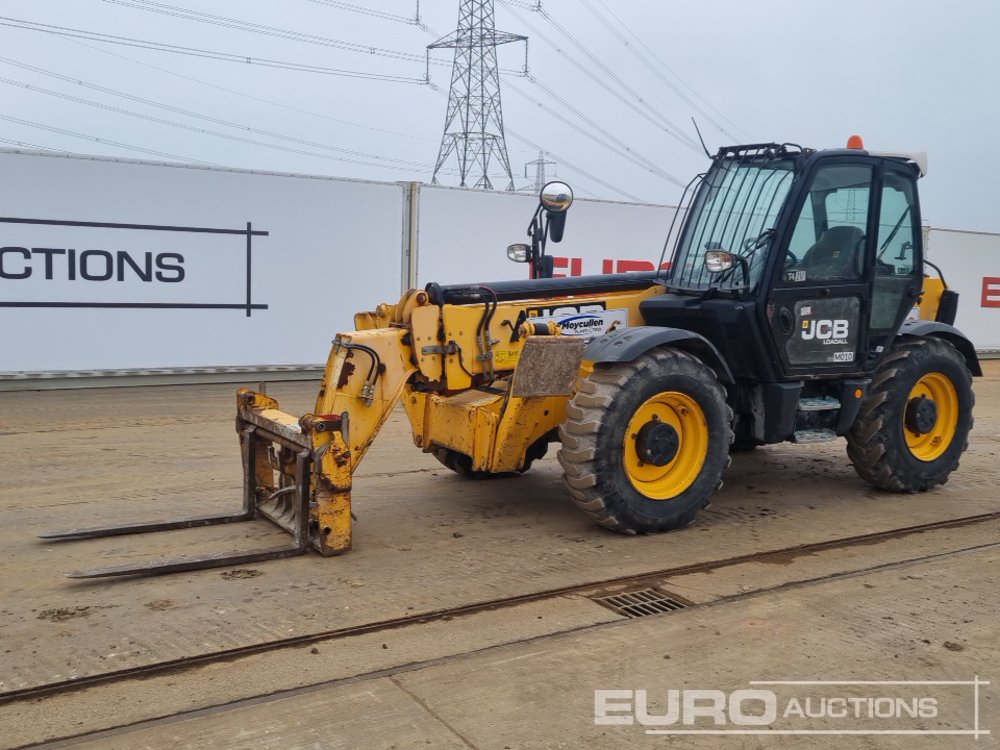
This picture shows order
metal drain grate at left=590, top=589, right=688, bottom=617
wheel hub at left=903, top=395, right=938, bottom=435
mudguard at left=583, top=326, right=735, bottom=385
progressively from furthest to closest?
wheel hub at left=903, top=395, right=938, bottom=435, mudguard at left=583, top=326, right=735, bottom=385, metal drain grate at left=590, top=589, right=688, bottom=617

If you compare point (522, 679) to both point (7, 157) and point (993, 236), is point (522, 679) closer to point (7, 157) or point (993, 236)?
point (7, 157)

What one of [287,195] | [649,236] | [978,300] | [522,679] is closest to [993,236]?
[978,300]

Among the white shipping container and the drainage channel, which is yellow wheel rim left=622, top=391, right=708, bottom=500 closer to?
the drainage channel

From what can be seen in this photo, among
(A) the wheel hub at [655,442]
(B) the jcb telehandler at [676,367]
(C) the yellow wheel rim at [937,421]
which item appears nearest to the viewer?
(B) the jcb telehandler at [676,367]

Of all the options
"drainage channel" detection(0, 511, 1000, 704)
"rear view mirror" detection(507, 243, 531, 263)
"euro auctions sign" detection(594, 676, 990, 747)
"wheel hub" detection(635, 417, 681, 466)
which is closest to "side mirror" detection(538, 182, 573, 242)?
"rear view mirror" detection(507, 243, 531, 263)

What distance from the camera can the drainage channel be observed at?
3893 millimetres

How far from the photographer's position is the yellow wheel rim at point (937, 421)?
24.6 feet

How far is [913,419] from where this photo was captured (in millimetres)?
7359

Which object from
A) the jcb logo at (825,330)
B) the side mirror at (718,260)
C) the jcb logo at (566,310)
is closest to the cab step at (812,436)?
the jcb logo at (825,330)

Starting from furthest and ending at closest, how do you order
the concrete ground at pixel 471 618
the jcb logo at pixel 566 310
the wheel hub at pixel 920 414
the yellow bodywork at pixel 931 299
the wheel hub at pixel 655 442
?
the yellow bodywork at pixel 931 299 → the wheel hub at pixel 920 414 → the jcb logo at pixel 566 310 → the wheel hub at pixel 655 442 → the concrete ground at pixel 471 618

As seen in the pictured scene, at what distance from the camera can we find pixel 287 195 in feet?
44.8

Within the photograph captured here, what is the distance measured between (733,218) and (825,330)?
101cm

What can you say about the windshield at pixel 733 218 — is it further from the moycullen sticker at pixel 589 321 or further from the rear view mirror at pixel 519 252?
the rear view mirror at pixel 519 252

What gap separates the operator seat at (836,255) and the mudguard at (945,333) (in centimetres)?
78
